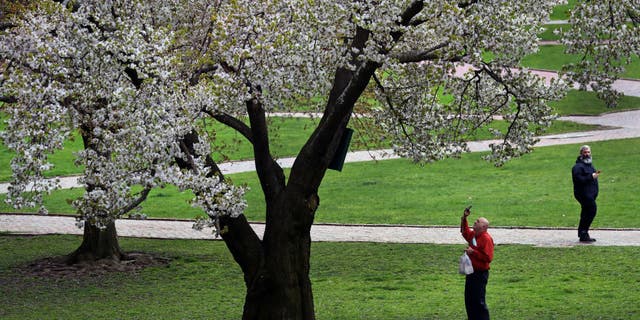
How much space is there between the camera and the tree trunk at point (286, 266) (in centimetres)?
1359

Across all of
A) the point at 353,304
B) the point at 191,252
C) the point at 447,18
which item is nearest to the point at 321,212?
the point at 191,252

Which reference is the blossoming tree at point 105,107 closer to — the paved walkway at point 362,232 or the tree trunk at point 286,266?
the tree trunk at point 286,266

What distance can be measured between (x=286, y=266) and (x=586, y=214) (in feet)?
26.4

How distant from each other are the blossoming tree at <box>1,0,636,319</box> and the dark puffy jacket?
558 cm

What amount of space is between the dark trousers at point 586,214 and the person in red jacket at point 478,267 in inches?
260

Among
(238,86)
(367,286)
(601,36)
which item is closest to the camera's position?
(601,36)

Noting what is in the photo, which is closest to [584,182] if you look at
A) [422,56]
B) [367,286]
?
[367,286]

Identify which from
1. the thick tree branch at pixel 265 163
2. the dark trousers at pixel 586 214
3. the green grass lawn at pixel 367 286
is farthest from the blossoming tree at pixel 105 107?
the dark trousers at pixel 586 214

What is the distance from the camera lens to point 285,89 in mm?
13383

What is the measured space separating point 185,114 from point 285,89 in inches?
60.8

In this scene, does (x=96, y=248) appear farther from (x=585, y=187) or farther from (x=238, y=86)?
(x=585, y=187)

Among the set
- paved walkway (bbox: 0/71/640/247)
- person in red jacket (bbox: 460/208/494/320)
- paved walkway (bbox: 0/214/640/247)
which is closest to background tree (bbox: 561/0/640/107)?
person in red jacket (bbox: 460/208/494/320)

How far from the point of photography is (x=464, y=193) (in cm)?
2681

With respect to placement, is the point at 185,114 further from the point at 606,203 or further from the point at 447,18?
the point at 606,203
